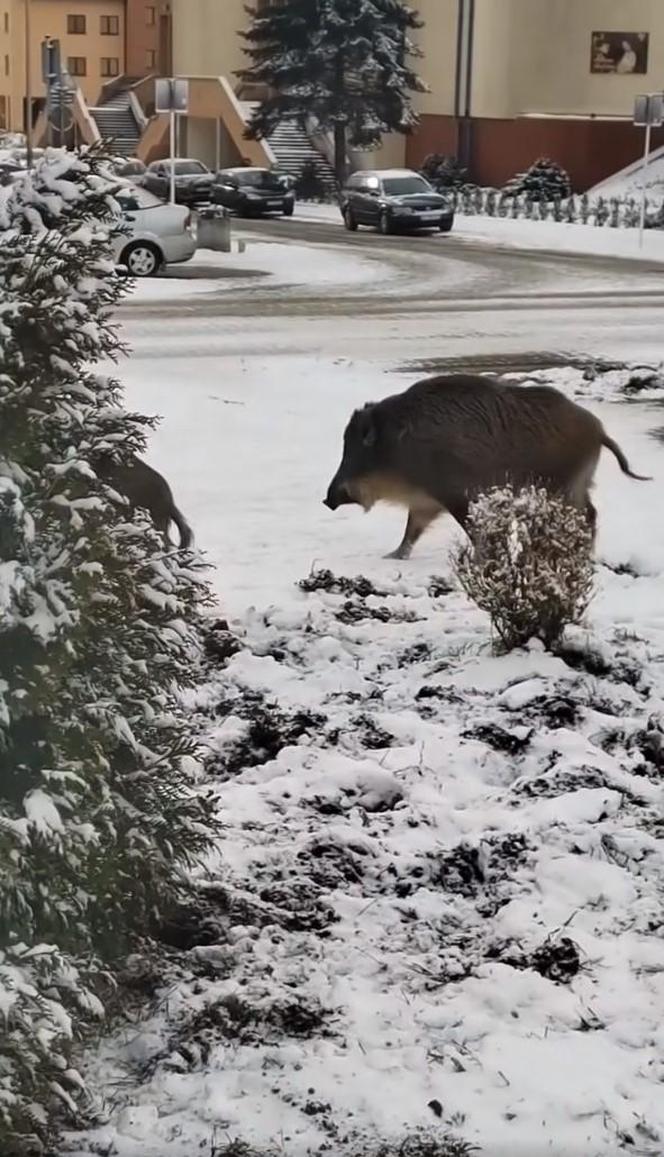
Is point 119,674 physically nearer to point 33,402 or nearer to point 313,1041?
point 33,402

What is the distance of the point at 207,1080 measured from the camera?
4496 millimetres

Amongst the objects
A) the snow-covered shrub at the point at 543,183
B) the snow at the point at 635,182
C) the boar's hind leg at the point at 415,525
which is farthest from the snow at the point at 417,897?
the snow-covered shrub at the point at 543,183

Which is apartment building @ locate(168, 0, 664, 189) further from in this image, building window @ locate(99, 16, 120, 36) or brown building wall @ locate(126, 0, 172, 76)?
building window @ locate(99, 16, 120, 36)

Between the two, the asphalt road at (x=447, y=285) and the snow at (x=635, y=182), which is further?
the snow at (x=635, y=182)

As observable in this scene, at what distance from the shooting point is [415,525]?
9695mm

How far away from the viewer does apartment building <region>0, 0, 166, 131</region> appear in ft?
250

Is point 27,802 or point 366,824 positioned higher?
point 27,802

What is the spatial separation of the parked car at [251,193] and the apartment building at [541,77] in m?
10.5

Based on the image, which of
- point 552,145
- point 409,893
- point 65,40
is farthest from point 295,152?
point 409,893

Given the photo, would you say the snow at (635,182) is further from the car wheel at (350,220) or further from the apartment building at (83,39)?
the apartment building at (83,39)

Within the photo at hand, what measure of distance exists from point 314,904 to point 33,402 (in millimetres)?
2186

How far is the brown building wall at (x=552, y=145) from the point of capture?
171 feet

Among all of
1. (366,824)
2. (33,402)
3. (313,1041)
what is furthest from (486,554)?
(33,402)

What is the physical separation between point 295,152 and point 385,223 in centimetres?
1915
